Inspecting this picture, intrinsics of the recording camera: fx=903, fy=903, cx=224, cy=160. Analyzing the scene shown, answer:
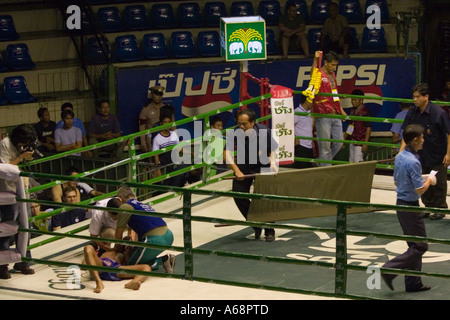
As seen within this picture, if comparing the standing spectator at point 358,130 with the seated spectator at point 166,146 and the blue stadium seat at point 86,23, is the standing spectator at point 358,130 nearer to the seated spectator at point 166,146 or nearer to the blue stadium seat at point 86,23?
the seated spectator at point 166,146

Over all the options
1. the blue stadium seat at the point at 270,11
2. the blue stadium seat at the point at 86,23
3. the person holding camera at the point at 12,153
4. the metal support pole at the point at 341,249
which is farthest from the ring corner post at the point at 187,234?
the blue stadium seat at the point at 270,11

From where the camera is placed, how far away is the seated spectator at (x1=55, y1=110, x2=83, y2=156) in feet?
49.6

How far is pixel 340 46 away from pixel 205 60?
2.72 m

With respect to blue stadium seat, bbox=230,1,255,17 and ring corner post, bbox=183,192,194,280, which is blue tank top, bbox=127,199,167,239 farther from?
blue stadium seat, bbox=230,1,255,17

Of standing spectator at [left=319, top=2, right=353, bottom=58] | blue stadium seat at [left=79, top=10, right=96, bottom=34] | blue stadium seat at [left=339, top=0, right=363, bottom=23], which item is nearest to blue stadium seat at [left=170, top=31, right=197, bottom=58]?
blue stadium seat at [left=79, top=10, right=96, bottom=34]

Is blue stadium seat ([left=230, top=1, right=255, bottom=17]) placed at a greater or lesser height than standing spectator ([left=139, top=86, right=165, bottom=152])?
greater

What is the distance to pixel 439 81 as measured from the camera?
741 inches

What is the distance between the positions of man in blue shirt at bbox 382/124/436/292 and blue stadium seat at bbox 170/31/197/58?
975 centimetres

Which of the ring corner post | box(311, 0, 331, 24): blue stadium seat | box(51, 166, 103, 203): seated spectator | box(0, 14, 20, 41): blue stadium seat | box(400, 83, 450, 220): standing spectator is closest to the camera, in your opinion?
the ring corner post

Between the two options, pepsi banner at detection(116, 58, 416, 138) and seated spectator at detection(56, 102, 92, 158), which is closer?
seated spectator at detection(56, 102, 92, 158)

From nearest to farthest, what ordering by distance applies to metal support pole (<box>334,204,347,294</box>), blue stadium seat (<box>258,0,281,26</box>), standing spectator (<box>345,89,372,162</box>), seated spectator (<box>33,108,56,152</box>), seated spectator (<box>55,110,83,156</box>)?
metal support pole (<box>334,204,347,294</box>) < standing spectator (<box>345,89,372,162</box>) < seated spectator (<box>55,110,83,156</box>) < seated spectator (<box>33,108,56,152</box>) < blue stadium seat (<box>258,0,281,26</box>)

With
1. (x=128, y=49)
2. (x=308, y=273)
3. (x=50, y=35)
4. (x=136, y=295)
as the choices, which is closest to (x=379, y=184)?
(x=308, y=273)

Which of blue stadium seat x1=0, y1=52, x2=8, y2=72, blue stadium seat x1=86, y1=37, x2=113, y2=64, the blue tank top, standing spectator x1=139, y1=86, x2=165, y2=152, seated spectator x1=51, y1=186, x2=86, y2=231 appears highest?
blue stadium seat x1=86, y1=37, x2=113, y2=64
